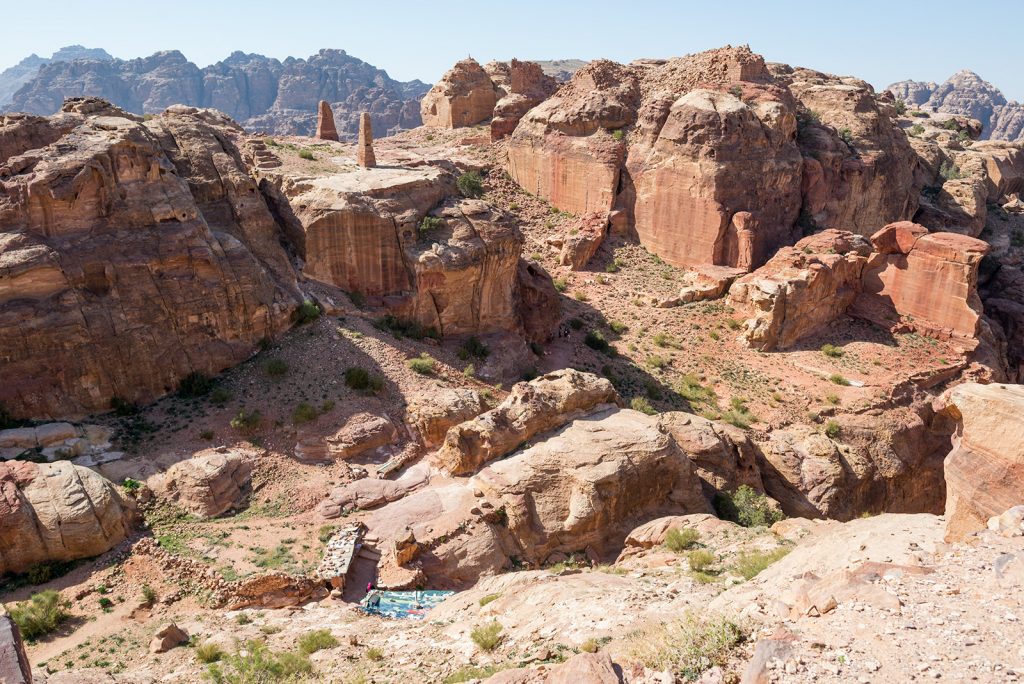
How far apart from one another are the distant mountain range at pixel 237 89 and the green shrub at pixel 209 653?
428 ft

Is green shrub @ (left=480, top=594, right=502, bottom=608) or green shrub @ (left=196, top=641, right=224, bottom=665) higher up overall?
green shrub @ (left=480, top=594, right=502, bottom=608)

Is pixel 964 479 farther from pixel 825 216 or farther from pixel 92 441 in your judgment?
pixel 825 216

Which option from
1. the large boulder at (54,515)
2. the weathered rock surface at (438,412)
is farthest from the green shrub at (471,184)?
the large boulder at (54,515)

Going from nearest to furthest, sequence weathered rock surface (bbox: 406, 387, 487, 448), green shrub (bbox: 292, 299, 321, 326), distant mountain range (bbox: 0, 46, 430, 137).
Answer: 1. weathered rock surface (bbox: 406, 387, 487, 448)
2. green shrub (bbox: 292, 299, 321, 326)
3. distant mountain range (bbox: 0, 46, 430, 137)

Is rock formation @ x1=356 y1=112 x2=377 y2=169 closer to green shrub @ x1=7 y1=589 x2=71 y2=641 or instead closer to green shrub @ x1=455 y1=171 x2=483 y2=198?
green shrub @ x1=455 y1=171 x2=483 y2=198

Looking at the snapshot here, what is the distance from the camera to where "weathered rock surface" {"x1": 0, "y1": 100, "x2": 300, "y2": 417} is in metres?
21.5

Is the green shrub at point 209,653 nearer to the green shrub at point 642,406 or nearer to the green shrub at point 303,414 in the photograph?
the green shrub at point 303,414

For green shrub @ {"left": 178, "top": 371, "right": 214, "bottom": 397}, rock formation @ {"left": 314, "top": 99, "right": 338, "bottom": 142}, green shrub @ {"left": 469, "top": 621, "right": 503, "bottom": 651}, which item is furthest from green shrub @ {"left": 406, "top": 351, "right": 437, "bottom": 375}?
rock formation @ {"left": 314, "top": 99, "right": 338, "bottom": 142}

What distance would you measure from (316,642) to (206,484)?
810 centimetres

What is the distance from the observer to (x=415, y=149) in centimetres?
5000

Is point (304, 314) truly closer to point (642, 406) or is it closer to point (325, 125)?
point (642, 406)

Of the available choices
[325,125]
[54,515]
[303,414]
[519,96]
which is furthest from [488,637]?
[519,96]

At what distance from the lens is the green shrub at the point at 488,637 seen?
Result: 1248 centimetres

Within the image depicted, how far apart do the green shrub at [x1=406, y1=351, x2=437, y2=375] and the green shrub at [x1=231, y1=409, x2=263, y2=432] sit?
583 cm
